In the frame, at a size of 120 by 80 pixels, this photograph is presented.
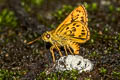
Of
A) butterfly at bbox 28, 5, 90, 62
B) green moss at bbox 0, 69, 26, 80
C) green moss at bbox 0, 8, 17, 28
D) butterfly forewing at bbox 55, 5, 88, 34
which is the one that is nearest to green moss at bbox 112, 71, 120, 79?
butterfly at bbox 28, 5, 90, 62

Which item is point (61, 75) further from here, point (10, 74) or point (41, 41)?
point (41, 41)

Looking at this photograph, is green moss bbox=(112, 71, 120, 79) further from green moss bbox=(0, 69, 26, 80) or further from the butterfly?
green moss bbox=(0, 69, 26, 80)

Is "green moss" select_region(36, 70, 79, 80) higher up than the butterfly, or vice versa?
the butterfly

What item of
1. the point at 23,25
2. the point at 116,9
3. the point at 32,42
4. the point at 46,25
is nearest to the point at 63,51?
the point at 32,42

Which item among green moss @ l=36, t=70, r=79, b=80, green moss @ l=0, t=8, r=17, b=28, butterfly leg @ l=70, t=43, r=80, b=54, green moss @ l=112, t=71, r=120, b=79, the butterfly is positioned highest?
green moss @ l=0, t=8, r=17, b=28

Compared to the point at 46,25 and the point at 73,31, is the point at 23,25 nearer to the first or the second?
the point at 46,25

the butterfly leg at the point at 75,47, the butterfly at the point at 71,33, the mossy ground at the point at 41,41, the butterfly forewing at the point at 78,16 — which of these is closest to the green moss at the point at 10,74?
the mossy ground at the point at 41,41
